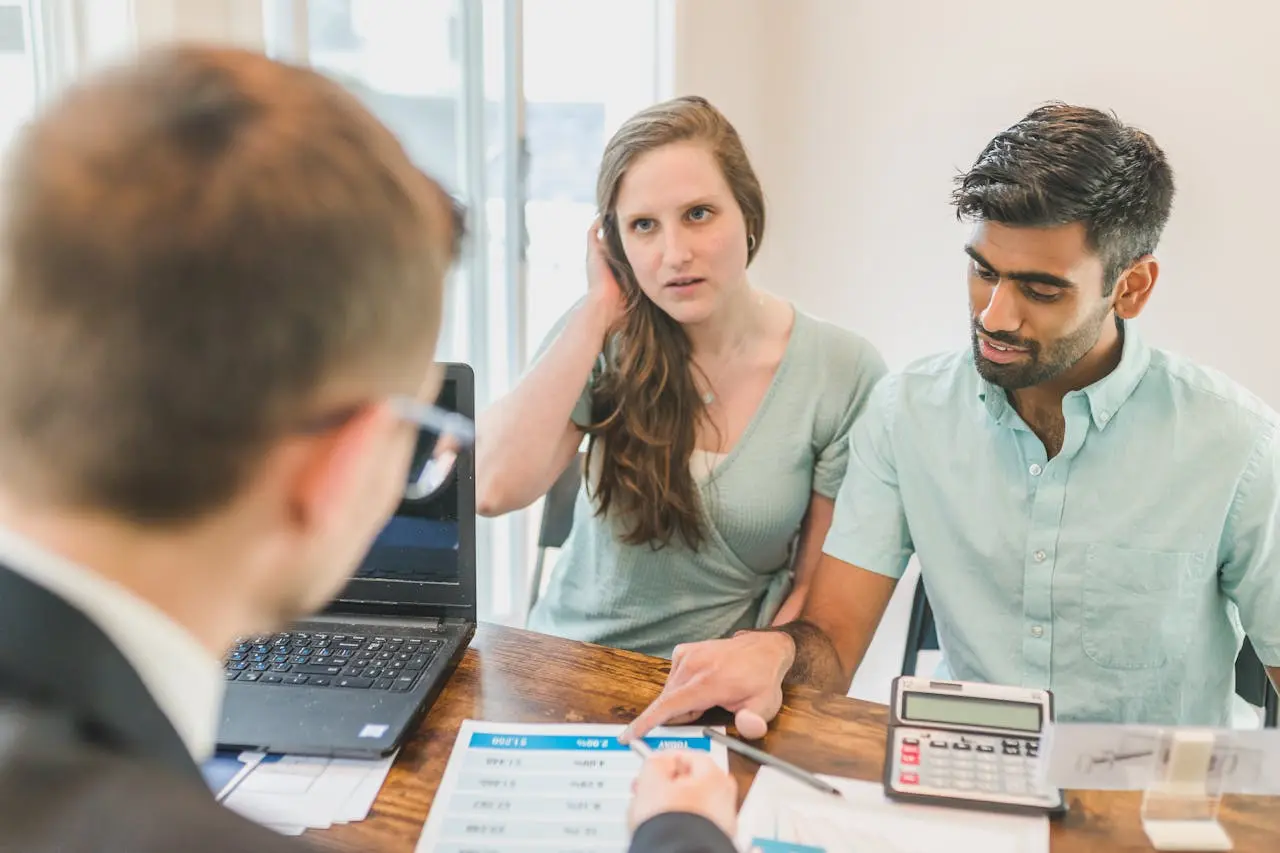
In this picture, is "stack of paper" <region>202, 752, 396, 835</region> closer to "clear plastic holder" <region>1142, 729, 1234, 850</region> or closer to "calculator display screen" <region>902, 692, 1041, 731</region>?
"calculator display screen" <region>902, 692, 1041, 731</region>

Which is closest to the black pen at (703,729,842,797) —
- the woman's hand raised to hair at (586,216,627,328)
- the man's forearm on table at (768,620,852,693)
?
the man's forearm on table at (768,620,852,693)

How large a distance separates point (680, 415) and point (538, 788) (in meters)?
0.78

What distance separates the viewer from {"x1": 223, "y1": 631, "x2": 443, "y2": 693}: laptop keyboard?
1.10m

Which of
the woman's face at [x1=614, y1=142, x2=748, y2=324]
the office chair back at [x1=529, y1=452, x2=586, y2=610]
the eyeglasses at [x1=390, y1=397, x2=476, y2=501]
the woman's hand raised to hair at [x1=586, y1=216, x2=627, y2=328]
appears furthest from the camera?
the office chair back at [x1=529, y1=452, x2=586, y2=610]

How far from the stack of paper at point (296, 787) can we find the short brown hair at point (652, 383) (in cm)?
69

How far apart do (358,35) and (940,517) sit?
1411 mm

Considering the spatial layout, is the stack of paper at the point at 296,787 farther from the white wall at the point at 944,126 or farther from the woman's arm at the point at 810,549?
the white wall at the point at 944,126

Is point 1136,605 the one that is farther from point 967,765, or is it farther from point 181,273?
point 181,273

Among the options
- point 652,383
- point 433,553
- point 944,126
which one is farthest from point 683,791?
point 944,126

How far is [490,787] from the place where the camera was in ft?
3.19

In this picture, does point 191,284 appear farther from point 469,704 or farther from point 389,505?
point 469,704

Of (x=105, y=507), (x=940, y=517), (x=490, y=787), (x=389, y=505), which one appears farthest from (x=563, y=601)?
(x=105, y=507)

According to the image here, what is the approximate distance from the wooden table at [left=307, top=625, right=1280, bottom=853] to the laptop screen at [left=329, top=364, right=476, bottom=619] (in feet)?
0.24

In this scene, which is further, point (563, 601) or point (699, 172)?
point (563, 601)
